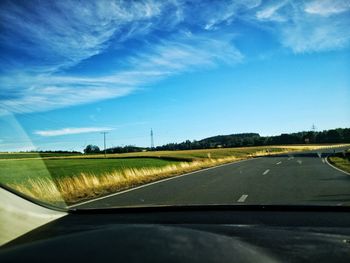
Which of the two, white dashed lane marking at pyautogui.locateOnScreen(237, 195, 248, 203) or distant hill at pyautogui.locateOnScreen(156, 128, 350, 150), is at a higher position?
distant hill at pyautogui.locateOnScreen(156, 128, 350, 150)

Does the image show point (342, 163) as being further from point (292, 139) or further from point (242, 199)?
point (292, 139)

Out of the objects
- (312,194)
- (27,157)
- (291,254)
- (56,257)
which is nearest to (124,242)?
(56,257)

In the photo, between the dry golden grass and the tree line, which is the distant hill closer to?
the tree line

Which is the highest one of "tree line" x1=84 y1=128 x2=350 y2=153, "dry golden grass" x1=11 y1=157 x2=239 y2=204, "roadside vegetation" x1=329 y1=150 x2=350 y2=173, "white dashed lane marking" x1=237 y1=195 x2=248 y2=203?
"tree line" x1=84 y1=128 x2=350 y2=153

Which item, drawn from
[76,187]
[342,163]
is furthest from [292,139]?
[76,187]

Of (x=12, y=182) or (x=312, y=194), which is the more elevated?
(x=12, y=182)

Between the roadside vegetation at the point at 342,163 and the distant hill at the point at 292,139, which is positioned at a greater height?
the distant hill at the point at 292,139

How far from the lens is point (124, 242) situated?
258 centimetres

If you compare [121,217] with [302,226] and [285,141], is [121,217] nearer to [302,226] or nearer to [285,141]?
[302,226]

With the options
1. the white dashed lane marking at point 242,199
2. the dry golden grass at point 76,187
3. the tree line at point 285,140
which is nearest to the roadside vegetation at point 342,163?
the dry golden grass at point 76,187

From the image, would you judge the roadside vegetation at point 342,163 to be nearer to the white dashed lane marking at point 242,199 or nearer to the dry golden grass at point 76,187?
the dry golden grass at point 76,187

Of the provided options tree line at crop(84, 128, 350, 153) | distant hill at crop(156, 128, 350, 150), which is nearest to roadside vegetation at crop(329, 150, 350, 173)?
tree line at crop(84, 128, 350, 153)

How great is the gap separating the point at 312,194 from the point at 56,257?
12.3 metres

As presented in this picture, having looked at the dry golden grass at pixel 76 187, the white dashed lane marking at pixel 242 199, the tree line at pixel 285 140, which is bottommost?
the white dashed lane marking at pixel 242 199
